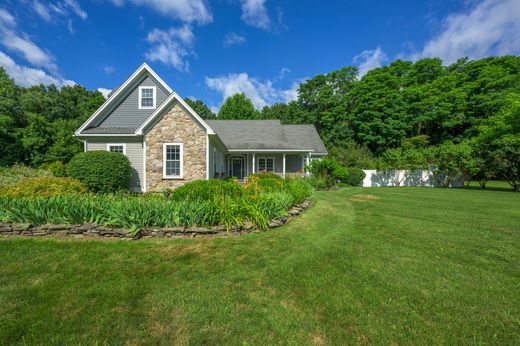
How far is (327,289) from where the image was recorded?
10.3ft

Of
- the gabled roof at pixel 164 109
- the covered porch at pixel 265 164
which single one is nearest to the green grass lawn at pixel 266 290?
the gabled roof at pixel 164 109

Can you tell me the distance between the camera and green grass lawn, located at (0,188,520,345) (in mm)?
2361

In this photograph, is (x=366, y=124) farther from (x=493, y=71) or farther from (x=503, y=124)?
(x=493, y=71)

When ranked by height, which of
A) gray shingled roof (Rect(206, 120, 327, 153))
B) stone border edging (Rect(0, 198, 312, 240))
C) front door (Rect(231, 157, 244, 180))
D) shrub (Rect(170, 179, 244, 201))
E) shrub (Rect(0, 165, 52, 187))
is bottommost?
stone border edging (Rect(0, 198, 312, 240))

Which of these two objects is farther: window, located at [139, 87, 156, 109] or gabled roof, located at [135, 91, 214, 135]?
window, located at [139, 87, 156, 109]

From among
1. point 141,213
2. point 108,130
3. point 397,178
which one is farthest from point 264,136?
point 141,213

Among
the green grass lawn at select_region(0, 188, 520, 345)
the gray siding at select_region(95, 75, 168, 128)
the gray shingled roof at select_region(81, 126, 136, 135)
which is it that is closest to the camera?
the green grass lawn at select_region(0, 188, 520, 345)

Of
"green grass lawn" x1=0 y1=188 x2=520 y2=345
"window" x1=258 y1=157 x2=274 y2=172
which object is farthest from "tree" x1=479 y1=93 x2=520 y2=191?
"window" x1=258 y1=157 x2=274 y2=172

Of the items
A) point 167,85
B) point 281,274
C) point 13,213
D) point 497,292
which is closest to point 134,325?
point 281,274

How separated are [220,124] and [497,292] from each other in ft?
70.0

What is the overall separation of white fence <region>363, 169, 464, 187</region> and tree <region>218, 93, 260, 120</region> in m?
23.9

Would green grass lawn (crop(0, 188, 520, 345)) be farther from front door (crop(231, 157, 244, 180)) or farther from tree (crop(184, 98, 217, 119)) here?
tree (crop(184, 98, 217, 119))

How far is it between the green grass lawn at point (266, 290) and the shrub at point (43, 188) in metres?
3.42

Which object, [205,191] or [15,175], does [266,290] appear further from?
[15,175]
